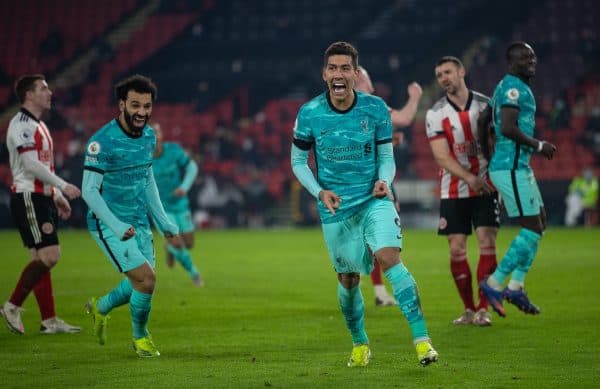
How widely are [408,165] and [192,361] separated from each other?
1106 inches

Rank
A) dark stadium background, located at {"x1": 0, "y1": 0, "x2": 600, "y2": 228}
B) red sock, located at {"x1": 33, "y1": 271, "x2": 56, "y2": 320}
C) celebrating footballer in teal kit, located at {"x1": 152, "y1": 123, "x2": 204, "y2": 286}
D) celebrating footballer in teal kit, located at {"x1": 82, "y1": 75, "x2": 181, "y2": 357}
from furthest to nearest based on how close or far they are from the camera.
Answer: dark stadium background, located at {"x1": 0, "y1": 0, "x2": 600, "y2": 228} < celebrating footballer in teal kit, located at {"x1": 152, "y1": 123, "x2": 204, "y2": 286} < red sock, located at {"x1": 33, "y1": 271, "x2": 56, "y2": 320} < celebrating footballer in teal kit, located at {"x1": 82, "y1": 75, "x2": 181, "y2": 357}

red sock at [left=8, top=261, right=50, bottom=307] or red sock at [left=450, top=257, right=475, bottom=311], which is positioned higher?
red sock at [left=8, top=261, right=50, bottom=307]

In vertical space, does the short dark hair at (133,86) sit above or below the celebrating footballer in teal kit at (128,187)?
above

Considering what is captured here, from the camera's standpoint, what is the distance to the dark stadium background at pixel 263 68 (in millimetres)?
36188

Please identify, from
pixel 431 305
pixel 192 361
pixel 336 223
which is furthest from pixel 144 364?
pixel 431 305

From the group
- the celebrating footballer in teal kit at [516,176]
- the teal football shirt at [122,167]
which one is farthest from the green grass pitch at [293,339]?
the teal football shirt at [122,167]

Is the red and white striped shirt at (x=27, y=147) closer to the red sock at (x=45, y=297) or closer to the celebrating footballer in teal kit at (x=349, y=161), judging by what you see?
the red sock at (x=45, y=297)

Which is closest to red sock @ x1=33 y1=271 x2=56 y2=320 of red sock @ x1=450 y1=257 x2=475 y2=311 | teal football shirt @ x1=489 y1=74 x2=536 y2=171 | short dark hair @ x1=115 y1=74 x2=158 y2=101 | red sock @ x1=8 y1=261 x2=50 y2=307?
red sock @ x1=8 y1=261 x2=50 y2=307

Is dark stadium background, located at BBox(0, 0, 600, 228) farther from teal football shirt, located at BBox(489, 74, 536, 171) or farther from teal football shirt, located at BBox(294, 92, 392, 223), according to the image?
teal football shirt, located at BBox(294, 92, 392, 223)

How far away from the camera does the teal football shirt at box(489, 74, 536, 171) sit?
1044cm

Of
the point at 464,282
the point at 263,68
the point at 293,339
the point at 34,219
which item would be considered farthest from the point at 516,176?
the point at 263,68

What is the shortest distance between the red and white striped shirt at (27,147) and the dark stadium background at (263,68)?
952 inches

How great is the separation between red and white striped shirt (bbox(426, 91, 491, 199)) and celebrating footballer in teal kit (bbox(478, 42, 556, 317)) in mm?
333

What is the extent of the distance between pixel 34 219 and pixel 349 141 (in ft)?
13.6
